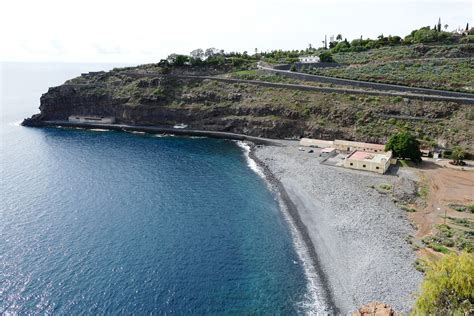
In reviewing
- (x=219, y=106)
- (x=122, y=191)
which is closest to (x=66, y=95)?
(x=219, y=106)

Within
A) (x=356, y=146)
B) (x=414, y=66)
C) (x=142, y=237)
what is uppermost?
(x=414, y=66)

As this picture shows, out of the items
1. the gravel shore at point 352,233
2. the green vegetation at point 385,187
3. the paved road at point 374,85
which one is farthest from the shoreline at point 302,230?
the paved road at point 374,85

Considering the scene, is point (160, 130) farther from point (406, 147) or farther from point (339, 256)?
point (339, 256)

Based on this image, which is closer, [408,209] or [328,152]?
[408,209]

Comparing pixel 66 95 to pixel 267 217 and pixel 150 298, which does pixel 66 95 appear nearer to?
pixel 267 217

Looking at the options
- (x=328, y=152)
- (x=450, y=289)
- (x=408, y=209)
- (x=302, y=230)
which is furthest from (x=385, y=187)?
(x=450, y=289)

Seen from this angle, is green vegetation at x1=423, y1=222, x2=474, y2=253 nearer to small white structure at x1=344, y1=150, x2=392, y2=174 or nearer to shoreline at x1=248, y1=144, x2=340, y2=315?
shoreline at x1=248, y1=144, x2=340, y2=315

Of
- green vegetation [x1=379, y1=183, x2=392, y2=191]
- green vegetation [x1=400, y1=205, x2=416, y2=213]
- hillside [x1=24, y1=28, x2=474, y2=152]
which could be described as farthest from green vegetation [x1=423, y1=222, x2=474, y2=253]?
hillside [x1=24, y1=28, x2=474, y2=152]
